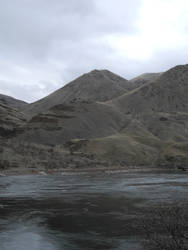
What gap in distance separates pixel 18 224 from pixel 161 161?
12306 cm

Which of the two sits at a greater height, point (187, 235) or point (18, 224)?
point (187, 235)

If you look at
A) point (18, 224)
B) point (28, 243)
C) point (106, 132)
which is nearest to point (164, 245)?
point (28, 243)

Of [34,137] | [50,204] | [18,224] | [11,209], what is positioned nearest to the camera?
[18,224]

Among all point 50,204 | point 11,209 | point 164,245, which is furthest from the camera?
point 50,204

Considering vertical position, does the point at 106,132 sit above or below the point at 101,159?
above

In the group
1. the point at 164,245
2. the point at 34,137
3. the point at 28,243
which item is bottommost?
the point at 28,243

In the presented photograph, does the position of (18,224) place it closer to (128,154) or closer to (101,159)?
(101,159)

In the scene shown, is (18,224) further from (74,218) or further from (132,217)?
(132,217)

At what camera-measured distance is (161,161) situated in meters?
147

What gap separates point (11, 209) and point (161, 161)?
11695 centimetres

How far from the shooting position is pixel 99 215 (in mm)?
32469

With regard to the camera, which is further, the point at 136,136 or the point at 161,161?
the point at 136,136

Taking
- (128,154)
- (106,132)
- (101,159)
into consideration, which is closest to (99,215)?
(101,159)

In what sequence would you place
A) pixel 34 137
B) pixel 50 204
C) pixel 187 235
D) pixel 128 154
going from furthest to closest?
pixel 34 137, pixel 128 154, pixel 50 204, pixel 187 235
